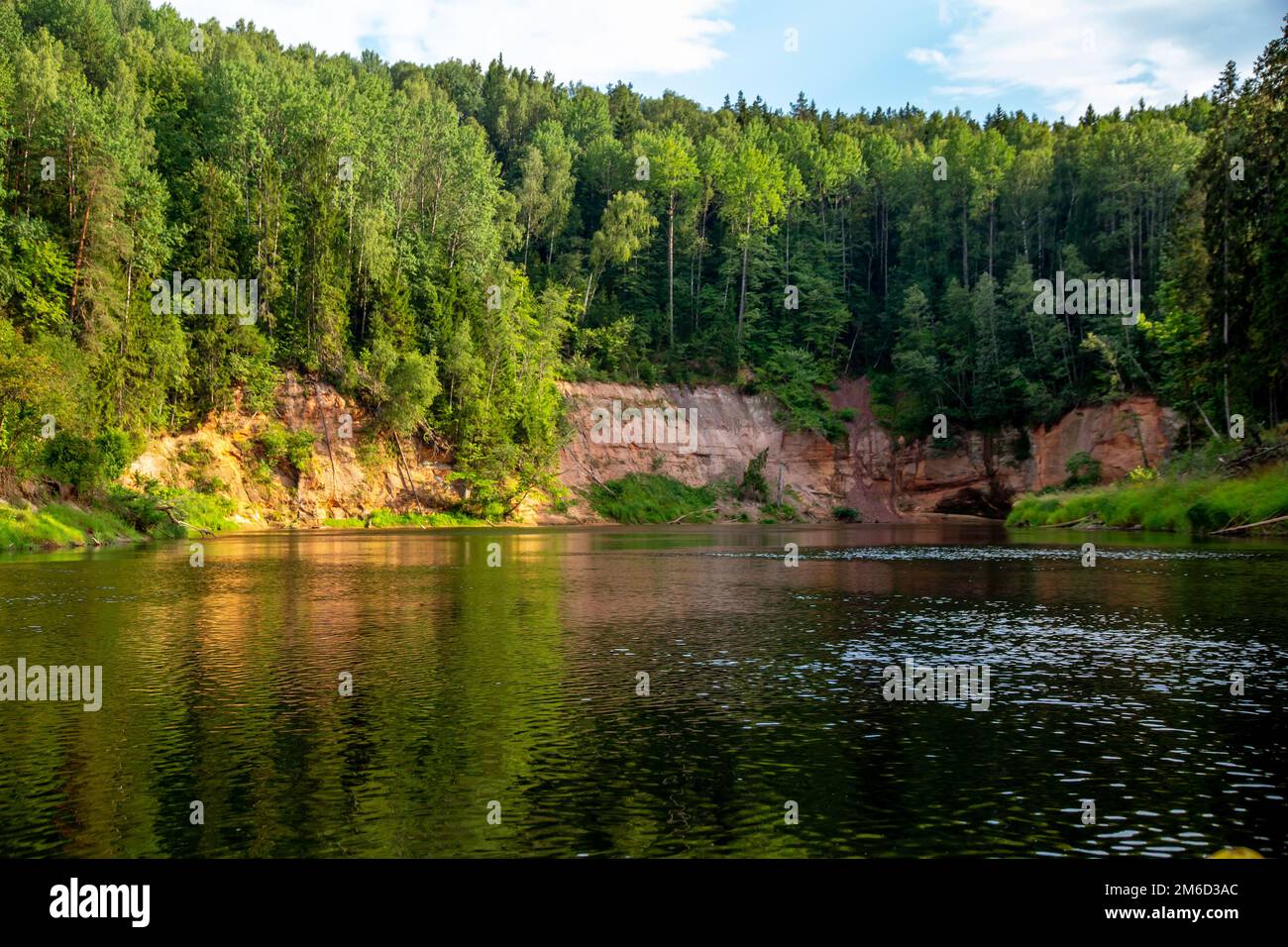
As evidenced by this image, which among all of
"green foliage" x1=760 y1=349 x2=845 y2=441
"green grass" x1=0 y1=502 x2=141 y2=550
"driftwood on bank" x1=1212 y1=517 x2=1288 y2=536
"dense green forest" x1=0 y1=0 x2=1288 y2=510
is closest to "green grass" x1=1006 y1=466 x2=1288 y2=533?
"driftwood on bank" x1=1212 y1=517 x2=1288 y2=536

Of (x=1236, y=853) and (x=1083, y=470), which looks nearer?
(x=1236, y=853)

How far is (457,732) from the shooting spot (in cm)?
1028

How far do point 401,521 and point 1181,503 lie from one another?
52.9 metres

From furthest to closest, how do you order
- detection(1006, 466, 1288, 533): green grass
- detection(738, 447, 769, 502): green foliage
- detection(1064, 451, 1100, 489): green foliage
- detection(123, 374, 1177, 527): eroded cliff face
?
detection(738, 447, 769, 502): green foliage < detection(1064, 451, 1100, 489): green foliage < detection(123, 374, 1177, 527): eroded cliff face < detection(1006, 466, 1288, 533): green grass

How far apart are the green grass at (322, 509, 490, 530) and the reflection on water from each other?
47.7 metres

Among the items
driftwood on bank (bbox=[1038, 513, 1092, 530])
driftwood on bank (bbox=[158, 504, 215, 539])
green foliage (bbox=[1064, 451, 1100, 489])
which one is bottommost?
driftwood on bank (bbox=[1038, 513, 1092, 530])

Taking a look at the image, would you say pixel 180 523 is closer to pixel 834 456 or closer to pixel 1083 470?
pixel 834 456

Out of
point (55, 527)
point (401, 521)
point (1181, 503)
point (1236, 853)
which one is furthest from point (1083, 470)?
point (1236, 853)

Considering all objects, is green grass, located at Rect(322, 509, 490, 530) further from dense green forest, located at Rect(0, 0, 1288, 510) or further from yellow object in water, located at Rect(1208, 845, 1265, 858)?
yellow object in water, located at Rect(1208, 845, 1265, 858)

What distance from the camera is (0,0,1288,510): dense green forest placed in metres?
56.0

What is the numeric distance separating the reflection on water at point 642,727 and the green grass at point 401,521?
47683 millimetres

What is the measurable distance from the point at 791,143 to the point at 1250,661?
12549 centimetres

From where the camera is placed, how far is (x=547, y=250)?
117938 mm
